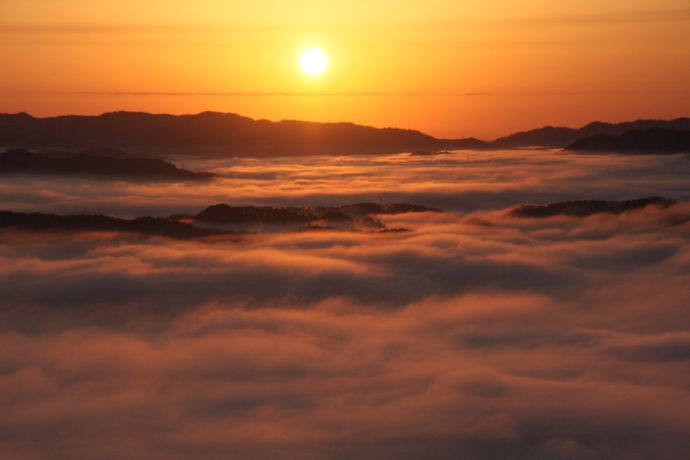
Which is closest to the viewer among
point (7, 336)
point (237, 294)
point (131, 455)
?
point (131, 455)

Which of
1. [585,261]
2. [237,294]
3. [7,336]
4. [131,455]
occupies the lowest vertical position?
[131,455]

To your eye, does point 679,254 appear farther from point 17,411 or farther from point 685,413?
point 17,411

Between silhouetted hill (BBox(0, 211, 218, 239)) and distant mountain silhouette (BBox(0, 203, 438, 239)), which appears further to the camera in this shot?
distant mountain silhouette (BBox(0, 203, 438, 239))

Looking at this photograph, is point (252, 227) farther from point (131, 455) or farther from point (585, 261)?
point (131, 455)

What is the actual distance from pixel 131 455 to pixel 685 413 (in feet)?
170

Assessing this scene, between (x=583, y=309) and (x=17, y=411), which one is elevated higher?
(x=583, y=309)

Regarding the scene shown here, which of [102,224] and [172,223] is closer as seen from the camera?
[172,223]

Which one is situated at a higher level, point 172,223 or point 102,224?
point 102,224

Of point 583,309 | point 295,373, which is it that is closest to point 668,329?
point 583,309

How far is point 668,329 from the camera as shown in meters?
124

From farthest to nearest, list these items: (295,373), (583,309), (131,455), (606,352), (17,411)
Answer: (583,309) < (606,352) < (295,373) < (17,411) < (131,455)

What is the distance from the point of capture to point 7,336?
12238cm

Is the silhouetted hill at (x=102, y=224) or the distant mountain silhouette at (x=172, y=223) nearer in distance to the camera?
the silhouetted hill at (x=102, y=224)

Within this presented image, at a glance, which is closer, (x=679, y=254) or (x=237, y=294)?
(x=237, y=294)
